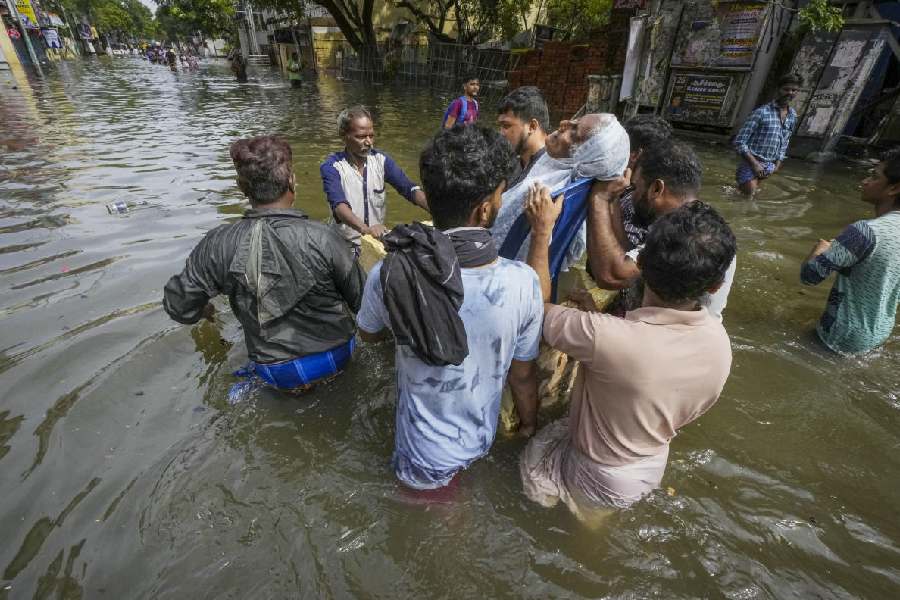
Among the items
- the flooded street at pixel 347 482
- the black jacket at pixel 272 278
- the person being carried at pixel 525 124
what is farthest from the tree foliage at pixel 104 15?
the person being carried at pixel 525 124

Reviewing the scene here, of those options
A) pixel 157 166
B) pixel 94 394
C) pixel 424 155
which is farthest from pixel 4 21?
pixel 424 155

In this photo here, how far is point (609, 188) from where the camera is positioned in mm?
1896

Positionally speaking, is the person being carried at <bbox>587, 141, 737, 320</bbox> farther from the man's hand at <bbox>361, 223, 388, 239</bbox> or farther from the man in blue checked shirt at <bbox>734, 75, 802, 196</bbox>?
the man in blue checked shirt at <bbox>734, 75, 802, 196</bbox>

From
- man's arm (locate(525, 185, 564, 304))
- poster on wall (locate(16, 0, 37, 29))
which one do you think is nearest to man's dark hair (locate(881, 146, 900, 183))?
man's arm (locate(525, 185, 564, 304))

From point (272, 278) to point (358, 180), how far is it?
158 cm

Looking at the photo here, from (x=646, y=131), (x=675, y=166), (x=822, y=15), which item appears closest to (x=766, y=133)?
(x=822, y=15)

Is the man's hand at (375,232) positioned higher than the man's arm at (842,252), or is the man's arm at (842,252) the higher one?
the man's arm at (842,252)

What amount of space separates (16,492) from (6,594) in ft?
2.17

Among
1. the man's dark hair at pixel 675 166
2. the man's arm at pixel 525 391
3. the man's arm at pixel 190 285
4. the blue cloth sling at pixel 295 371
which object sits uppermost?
the man's dark hair at pixel 675 166

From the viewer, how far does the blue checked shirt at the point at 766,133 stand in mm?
5832

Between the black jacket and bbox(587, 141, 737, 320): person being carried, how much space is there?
4.34ft

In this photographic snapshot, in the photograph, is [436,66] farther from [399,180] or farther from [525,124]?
[525,124]

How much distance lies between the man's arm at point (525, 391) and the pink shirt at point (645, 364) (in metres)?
0.21

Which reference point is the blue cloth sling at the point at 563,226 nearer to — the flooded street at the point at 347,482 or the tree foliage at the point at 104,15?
the flooded street at the point at 347,482
